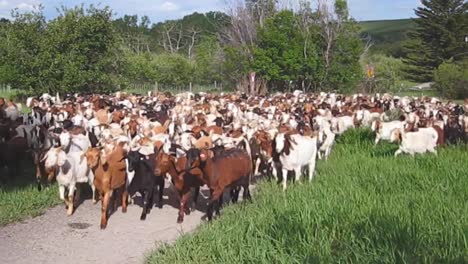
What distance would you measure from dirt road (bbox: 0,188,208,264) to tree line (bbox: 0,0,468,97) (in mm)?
23553

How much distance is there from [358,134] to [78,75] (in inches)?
748

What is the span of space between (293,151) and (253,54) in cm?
3025

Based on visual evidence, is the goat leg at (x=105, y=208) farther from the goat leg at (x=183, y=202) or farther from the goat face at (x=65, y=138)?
the goat face at (x=65, y=138)

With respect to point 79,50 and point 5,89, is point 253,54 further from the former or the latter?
point 5,89

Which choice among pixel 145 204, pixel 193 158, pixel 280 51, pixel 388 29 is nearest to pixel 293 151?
pixel 193 158

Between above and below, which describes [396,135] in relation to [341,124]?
above

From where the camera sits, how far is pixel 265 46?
4078 cm

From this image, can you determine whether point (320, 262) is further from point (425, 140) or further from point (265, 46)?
point (265, 46)

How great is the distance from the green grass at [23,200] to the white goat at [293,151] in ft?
14.0

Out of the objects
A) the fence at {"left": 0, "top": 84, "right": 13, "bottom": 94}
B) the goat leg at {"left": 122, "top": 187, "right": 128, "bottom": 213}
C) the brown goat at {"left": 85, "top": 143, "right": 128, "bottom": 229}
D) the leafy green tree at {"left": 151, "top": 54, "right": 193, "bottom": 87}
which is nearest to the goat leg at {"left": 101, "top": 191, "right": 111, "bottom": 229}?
the brown goat at {"left": 85, "top": 143, "right": 128, "bottom": 229}

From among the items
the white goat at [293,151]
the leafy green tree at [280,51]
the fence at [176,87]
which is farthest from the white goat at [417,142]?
the fence at [176,87]

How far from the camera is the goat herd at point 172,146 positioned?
9312mm

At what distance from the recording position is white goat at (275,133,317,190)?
11.1m

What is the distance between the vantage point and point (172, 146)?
9.65m
